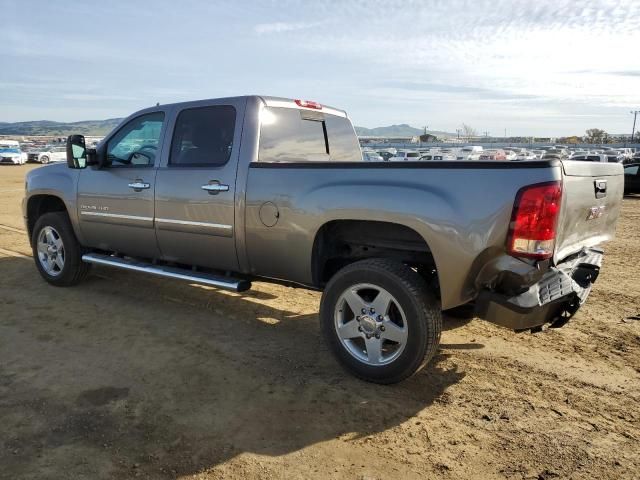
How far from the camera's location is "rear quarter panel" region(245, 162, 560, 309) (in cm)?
302

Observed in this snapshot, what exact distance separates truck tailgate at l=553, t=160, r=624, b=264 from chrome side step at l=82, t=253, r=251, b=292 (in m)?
2.38

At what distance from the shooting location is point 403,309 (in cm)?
334

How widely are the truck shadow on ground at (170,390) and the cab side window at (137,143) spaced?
1458 mm

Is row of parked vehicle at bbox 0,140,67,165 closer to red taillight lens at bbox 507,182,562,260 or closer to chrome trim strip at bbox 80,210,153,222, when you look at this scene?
chrome trim strip at bbox 80,210,153,222

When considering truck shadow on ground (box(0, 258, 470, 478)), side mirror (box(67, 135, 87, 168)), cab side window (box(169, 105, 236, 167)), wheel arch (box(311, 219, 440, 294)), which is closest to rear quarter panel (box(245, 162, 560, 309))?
wheel arch (box(311, 219, 440, 294))

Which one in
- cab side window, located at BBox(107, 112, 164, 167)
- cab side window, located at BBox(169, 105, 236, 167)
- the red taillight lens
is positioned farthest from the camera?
cab side window, located at BBox(107, 112, 164, 167)

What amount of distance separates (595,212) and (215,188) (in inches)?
111

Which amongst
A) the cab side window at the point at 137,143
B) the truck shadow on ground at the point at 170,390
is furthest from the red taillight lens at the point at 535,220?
the cab side window at the point at 137,143

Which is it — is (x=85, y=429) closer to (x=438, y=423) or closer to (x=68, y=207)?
(x=438, y=423)

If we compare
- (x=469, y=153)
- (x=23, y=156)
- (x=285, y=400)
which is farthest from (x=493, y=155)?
(x=23, y=156)

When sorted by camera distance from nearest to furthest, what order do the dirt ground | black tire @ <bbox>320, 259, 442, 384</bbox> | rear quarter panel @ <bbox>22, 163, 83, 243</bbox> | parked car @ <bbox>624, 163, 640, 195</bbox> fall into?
the dirt ground, black tire @ <bbox>320, 259, 442, 384</bbox>, rear quarter panel @ <bbox>22, 163, 83, 243</bbox>, parked car @ <bbox>624, 163, 640, 195</bbox>

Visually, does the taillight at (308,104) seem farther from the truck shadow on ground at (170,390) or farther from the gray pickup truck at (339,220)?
the truck shadow on ground at (170,390)

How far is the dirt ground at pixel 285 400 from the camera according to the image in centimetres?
271

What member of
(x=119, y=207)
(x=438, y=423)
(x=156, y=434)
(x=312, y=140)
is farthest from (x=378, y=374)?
(x=119, y=207)
